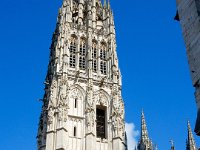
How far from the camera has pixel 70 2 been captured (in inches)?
1658

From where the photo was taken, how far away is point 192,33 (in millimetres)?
13703

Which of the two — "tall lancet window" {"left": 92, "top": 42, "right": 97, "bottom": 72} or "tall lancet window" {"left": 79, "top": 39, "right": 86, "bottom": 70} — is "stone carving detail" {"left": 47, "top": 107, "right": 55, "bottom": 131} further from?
"tall lancet window" {"left": 92, "top": 42, "right": 97, "bottom": 72}

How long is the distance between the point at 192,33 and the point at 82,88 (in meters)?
21.6

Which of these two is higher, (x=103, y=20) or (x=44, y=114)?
(x=103, y=20)

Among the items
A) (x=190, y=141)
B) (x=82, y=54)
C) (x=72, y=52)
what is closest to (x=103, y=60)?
(x=82, y=54)

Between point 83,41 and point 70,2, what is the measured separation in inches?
232

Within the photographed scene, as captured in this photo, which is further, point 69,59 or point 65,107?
point 69,59

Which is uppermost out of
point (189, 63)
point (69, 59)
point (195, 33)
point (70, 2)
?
point (70, 2)

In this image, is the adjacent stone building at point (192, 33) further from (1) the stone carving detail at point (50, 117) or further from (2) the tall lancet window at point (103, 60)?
(2) the tall lancet window at point (103, 60)

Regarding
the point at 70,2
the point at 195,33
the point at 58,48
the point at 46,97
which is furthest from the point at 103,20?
the point at 195,33

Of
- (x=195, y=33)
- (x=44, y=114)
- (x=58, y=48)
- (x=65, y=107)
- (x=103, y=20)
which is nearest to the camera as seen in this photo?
(x=195, y=33)

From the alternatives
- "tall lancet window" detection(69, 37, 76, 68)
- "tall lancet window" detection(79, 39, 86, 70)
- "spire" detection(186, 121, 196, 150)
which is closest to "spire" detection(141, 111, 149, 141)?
"spire" detection(186, 121, 196, 150)

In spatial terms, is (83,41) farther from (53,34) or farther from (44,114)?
(44,114)

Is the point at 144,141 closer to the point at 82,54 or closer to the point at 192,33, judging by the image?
the point at 82,54
